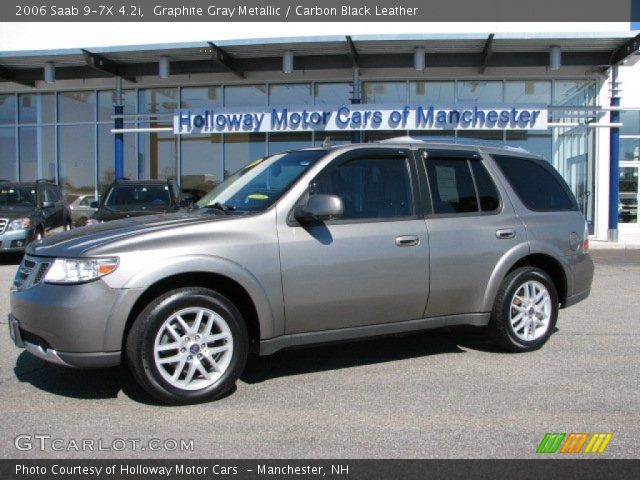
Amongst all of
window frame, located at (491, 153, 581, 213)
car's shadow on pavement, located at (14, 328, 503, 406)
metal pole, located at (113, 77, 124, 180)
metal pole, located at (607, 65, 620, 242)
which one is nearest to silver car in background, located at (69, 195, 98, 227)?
metal pole, located at (113, 77, 124, 180)

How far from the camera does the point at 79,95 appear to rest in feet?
69.2

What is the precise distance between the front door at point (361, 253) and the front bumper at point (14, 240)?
31.7ft

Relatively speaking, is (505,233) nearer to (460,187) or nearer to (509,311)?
(460,187)

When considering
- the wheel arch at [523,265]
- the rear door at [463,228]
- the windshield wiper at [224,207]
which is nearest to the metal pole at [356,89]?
the wheel arch at [523,265]

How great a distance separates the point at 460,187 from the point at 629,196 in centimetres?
1705

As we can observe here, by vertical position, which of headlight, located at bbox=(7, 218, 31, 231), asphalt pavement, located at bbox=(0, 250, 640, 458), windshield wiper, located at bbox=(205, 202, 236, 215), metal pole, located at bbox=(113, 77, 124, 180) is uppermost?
metal pole, located at bbox=(113, 77, 124, 180)

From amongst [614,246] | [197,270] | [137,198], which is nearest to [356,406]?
[197,270]

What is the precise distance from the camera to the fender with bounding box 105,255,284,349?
3.94m

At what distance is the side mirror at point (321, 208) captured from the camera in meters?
4.33

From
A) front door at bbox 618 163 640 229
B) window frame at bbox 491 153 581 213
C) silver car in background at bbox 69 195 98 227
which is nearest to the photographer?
window frame at bbox 491 153 581 213

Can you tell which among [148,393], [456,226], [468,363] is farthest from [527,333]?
[148,393]

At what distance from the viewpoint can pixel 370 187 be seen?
494 centimetres

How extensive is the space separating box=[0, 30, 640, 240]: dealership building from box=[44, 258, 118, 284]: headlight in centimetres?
1309

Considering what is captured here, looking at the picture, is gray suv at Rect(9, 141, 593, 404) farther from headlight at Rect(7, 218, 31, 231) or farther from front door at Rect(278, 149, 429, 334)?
headlight at Rect(7, 218, 31, 231)
